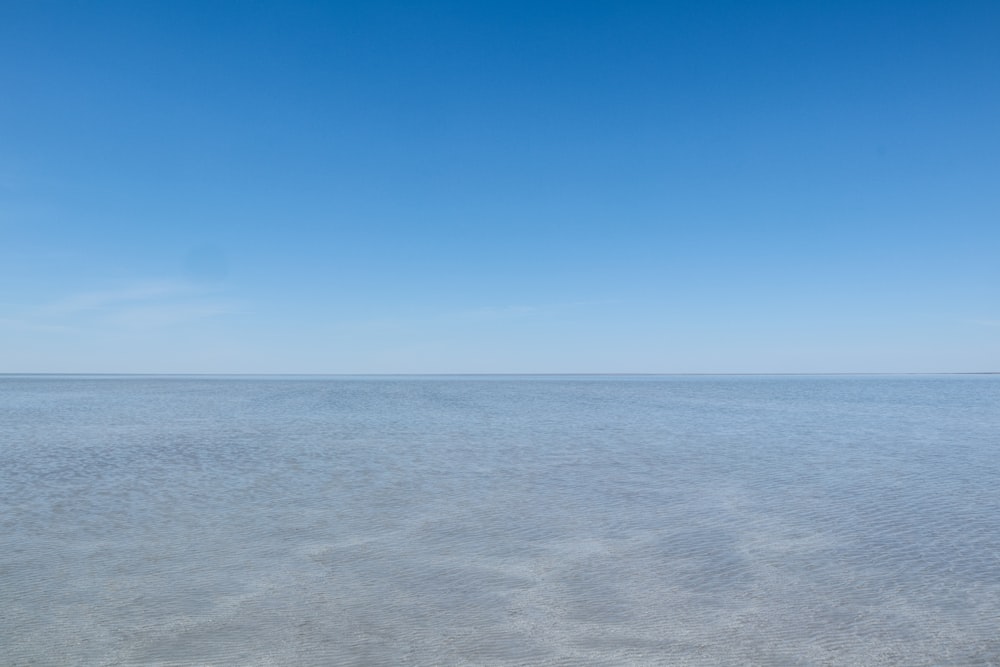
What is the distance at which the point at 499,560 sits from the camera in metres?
8.43

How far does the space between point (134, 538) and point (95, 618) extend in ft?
11.1

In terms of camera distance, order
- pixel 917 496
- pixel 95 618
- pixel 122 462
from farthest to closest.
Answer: pixel 122 462 → pixel 917 496 → pixel 95 618

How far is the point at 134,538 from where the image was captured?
9438 mm

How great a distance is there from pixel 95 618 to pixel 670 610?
5.91 metres

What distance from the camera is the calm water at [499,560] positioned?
19.0 ft

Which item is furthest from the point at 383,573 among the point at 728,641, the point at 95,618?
the point at 728,641

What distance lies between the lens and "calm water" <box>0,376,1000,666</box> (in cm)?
580

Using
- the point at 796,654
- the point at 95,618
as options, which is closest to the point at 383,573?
the point at 95,618

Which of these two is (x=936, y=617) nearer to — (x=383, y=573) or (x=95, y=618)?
(x=383, y=573)

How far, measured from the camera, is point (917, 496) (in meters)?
12.5

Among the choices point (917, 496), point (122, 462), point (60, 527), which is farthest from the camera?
point (122, 462)

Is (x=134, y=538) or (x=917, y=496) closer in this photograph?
(x=134, y=538)

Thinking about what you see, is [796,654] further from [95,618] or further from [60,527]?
[60,527]

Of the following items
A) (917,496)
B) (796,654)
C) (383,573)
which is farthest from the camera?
(917,496)
